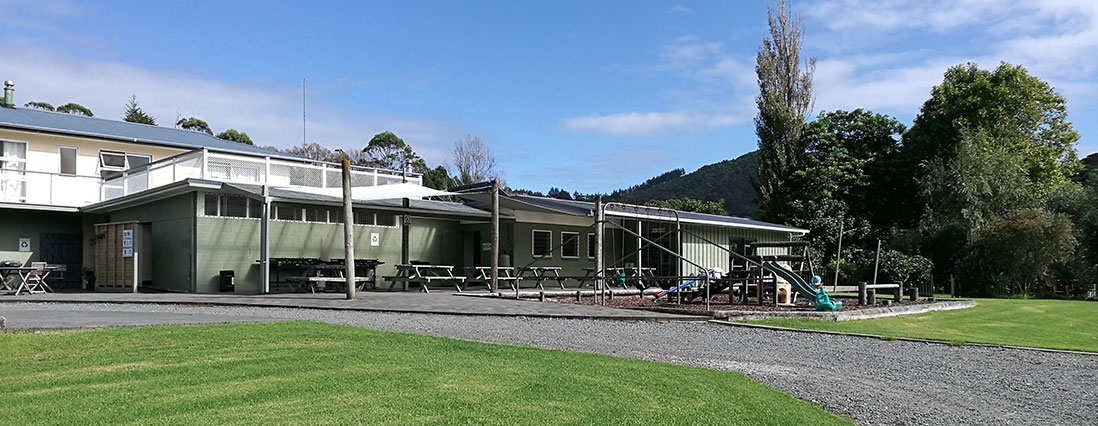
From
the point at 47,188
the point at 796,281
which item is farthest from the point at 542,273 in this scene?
the point at 47,188

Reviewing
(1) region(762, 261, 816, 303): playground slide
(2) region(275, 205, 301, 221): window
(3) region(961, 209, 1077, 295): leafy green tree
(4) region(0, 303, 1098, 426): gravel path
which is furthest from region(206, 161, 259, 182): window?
(3) region(961, 209, 1077, 295): leafy green tree

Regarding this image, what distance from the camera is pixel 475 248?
24.5m

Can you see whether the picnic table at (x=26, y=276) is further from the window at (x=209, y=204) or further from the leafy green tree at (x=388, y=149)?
the leafy green tree at (x=388, y=149)

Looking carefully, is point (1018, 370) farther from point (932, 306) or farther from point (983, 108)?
point (983, 108)

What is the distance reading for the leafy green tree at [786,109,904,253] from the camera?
3534 centimetres

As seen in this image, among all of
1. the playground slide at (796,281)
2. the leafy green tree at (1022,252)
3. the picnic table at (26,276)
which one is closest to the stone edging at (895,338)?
the playground slide at (796,281)

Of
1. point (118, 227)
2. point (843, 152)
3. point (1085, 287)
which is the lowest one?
point (1085, 287)

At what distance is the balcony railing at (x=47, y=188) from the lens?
21000mm

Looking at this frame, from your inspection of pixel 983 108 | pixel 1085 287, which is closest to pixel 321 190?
pixel 1085 287

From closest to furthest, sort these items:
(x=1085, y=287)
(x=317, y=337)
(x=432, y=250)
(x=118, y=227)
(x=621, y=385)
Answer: (x=621, y=385) → (x=317, y=337) → (x=118, y=227) → (x=432, y=250) → (x=1085, y=287)

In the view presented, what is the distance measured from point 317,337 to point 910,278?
2302cm

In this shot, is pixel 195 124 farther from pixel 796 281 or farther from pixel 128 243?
pixel 796 281

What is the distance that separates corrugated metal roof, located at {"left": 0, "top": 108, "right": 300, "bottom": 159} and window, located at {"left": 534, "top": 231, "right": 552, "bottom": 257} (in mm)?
8208

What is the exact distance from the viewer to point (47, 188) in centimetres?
2167
